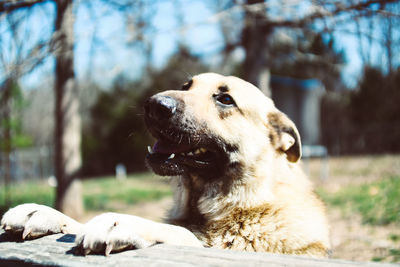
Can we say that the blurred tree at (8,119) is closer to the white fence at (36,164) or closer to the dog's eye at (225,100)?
the dog's eye at (225,100)

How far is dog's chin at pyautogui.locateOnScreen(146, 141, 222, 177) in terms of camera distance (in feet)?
7.61

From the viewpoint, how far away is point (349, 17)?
169 inches

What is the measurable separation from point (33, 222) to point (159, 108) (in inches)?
39.5

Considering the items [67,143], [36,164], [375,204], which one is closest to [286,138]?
[375,204]

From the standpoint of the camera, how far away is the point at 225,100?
8.75ft

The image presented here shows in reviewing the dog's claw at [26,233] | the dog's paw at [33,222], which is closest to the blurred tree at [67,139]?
the dog's paw at [33,222]

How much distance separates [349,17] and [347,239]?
2.84 meters

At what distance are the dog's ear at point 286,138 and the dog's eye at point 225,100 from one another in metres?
0.40

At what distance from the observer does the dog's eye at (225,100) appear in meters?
2.65

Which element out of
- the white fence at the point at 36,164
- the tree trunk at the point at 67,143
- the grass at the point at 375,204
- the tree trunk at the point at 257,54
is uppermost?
the tree trunk at the point at 257,54

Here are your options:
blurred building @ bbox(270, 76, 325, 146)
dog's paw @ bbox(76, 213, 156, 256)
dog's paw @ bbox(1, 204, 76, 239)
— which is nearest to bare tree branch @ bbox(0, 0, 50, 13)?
dog's paw @ bbox(1, 204, 76, 239)

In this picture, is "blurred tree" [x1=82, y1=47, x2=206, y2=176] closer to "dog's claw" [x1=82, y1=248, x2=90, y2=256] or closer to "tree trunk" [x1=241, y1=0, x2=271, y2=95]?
"tree trunk" [x1=241, y1=0, x2=271, y2=95]

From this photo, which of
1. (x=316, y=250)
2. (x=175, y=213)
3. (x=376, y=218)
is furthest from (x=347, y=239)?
(x=175, y=213)

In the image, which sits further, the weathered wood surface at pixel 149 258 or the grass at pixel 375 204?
the grass at pixel 375 204
